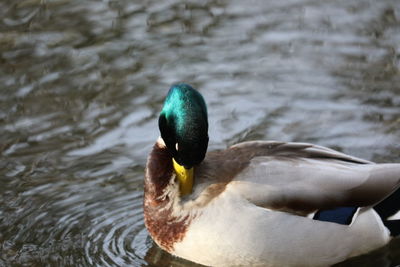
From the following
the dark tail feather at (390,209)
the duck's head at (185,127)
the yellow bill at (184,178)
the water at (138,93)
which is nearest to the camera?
the duck's head at (185,127)

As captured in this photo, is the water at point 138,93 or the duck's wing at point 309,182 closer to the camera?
the duck's wing at point 309,182

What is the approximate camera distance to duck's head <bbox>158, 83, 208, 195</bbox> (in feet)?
16.6

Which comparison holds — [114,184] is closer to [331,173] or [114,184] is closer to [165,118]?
[165,118]

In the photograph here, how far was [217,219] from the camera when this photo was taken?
506cm

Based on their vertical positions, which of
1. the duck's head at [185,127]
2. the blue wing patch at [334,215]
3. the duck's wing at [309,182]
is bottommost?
the blue wing patch at [334,215]

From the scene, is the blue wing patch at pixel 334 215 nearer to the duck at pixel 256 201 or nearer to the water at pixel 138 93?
the duck at pixel 256 201

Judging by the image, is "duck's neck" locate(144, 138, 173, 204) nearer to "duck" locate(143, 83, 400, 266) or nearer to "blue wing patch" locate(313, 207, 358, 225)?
"duck" locate(143, 83, 400, 266)

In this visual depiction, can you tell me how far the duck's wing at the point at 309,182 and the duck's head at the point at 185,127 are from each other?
247 mm

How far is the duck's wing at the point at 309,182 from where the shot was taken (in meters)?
5.09

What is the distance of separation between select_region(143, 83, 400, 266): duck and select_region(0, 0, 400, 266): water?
265 millimetres

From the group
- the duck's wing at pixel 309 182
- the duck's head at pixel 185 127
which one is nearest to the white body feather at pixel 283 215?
the duck's wing at pixel 309 182

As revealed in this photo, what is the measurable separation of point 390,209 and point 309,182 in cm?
51

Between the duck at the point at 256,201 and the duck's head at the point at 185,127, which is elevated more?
the duck's head at the point at 185,127

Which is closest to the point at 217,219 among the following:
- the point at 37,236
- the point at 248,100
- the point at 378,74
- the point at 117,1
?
the point at 37,236
